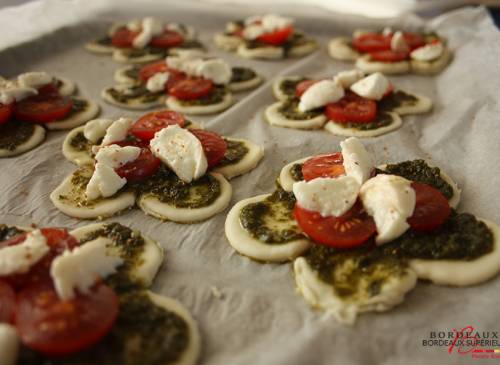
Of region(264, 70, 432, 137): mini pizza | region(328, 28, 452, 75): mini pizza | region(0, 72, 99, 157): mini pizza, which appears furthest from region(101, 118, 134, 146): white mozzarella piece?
region(328, 28, 452, 75): mini pizza

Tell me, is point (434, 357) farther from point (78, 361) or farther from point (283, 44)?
point (283, 44)

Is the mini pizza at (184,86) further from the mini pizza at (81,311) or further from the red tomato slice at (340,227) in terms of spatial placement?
the mini pizza at (81,311)

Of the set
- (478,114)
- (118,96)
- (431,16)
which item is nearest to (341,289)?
(478,114)

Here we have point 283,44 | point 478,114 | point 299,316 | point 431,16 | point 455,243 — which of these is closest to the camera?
point 299,316

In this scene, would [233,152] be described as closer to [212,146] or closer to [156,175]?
[212,146]

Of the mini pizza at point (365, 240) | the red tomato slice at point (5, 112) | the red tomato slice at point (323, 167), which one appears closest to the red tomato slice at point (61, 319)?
the mini pizza at point (365, 240)

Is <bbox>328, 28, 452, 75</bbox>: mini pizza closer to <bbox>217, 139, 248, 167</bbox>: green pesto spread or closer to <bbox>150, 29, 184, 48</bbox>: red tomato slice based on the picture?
<bbox>150, 29, 184, 48</bbox>: red tomato slice
